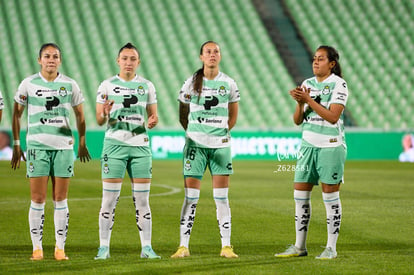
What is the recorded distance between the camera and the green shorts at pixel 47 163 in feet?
20.2

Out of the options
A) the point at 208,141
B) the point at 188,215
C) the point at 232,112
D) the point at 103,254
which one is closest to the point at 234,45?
the point at 232,112

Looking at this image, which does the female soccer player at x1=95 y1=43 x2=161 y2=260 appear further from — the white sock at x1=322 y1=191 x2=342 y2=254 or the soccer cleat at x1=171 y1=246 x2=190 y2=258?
the white sock at x1=322 y1=191 x2=342 y2=254

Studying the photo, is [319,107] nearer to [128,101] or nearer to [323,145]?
[323,145]

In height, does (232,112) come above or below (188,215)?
above

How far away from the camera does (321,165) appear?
6277mm

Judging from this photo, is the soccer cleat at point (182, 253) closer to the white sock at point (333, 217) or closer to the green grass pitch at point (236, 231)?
the green grass pitch at point (236, 231)

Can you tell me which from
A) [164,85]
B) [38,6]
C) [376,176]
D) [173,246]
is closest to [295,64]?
[164,85]

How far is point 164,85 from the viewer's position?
2659 centimetres

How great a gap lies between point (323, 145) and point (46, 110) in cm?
247

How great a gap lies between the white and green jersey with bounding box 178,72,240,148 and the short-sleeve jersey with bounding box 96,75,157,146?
0.45m

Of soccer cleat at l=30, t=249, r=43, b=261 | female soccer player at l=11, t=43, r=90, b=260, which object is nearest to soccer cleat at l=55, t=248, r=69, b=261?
female soccer player at l=11, t=43, r=90, b=260

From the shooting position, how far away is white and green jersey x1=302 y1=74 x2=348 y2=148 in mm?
6270

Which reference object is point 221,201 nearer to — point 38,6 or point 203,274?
point 203,274

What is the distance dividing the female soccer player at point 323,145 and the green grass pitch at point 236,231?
29 centimetres
